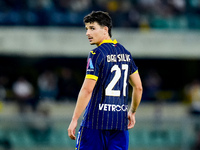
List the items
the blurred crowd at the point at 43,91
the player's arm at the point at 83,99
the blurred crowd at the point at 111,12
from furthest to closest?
the blurred crowd at the point at 111,12, the blurred crowd at the point at 43,91, the player's arm at the point at 83,99

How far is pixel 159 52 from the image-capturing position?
19.8 m

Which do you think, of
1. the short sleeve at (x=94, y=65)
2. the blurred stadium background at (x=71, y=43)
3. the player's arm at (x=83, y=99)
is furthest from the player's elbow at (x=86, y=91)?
the blurred stadium background at (x=71, y=43)

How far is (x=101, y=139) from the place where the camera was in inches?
199

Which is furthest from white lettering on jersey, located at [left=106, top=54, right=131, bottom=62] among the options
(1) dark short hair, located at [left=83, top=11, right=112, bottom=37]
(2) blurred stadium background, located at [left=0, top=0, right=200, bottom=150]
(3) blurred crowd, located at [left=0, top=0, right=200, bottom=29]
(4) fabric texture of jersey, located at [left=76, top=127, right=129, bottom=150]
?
(3) blurred crowd, located at [left=0, top=0, right=200, bottom=29]

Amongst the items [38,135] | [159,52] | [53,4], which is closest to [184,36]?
[159,52]

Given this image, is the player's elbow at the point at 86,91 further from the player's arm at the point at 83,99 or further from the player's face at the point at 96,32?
the player's face at the point at 96,32

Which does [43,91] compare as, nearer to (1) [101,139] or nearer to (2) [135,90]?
(2) [135,90]

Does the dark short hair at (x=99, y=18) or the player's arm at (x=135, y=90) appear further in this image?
the player's arm at (x=135, y=90)

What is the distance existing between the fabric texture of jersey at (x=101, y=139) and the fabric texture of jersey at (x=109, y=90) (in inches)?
2.2

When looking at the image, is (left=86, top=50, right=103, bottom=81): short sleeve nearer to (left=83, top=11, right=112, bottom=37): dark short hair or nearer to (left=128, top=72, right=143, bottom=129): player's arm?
(left=83, top=11, right=112, bottom=37): dark short hair

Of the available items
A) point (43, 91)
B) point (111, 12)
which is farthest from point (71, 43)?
point (43, 91)

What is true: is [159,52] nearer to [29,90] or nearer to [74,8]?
[74,8]

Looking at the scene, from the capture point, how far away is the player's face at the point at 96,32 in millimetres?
5047

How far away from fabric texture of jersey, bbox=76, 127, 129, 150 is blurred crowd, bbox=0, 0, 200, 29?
13.1 metres
